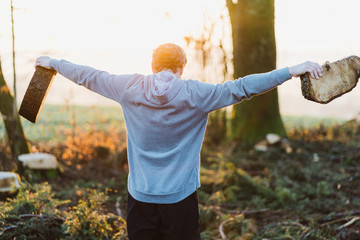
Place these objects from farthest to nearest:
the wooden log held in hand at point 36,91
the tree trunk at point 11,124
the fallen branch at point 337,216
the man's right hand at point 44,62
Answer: the tree trunk at point 11,124
the fallen branch at point 337,216
the wooden log held in hand at point 36,91
the man's right hand at point 44,62

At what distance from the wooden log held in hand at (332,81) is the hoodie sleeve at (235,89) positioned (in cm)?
34

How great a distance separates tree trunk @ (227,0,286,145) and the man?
647cm

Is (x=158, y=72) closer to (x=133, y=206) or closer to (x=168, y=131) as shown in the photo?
(x=168, y=131)

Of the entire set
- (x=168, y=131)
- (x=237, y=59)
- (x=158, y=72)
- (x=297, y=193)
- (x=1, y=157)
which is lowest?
(x=297, y=193)

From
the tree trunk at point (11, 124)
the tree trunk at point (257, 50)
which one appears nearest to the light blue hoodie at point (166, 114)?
the tree trunk at point (11, 124)

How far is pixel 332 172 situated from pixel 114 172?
4.38 meters

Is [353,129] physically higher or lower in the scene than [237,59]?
lower

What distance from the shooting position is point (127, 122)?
8.19ft

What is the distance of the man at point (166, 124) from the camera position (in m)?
2.26

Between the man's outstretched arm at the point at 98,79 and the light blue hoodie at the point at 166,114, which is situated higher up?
the man's outstretched arm at the point at 98,79

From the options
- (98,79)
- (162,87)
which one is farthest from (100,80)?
(162,87)

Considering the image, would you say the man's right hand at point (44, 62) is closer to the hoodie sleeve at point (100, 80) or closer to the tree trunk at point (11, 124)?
the hoodie sleeve at point (100, 80)

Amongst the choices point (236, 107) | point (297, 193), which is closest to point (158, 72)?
point (297, 193)

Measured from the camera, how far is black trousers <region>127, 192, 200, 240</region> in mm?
2410
